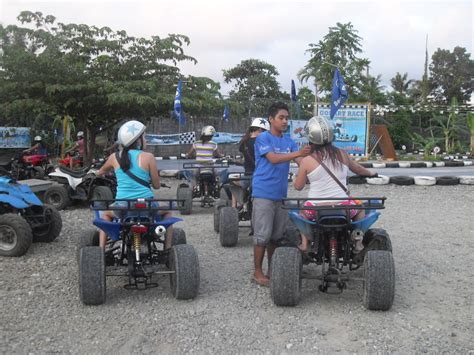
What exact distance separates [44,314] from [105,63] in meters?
10.4

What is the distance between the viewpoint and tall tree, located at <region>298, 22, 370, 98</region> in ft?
97.9

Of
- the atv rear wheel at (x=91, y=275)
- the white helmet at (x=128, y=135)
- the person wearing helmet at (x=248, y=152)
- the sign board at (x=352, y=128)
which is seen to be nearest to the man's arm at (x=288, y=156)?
the white helmet at (x=128, y=135)

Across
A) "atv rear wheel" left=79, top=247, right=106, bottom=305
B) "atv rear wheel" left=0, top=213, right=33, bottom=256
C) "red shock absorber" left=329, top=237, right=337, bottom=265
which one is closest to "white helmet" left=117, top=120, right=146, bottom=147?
"atv rear wheel" left=79, top=247, right=106, bottom=305

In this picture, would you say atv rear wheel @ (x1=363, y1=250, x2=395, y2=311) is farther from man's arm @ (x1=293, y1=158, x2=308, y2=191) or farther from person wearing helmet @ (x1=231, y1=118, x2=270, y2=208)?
person wearing helmet @ (x1=231, y1=118, x2=270, y2=208)

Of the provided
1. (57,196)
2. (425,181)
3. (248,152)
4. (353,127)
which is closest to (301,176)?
(248,152)

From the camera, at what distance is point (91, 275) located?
4660 mm

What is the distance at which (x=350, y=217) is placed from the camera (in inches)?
189

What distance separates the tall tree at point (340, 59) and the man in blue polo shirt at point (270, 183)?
81.4 ft

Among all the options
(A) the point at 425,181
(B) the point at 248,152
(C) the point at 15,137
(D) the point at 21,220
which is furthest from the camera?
(C) the point at 15,137

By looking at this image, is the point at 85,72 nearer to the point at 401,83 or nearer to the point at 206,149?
the point at 206,149

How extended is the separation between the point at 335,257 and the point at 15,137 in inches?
640

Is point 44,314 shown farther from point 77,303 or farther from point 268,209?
point 268,209

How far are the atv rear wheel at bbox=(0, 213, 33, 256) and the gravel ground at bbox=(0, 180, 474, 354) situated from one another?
0.13 meters

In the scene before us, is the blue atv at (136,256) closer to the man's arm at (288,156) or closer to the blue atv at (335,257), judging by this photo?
the blue atv at (335,257)
